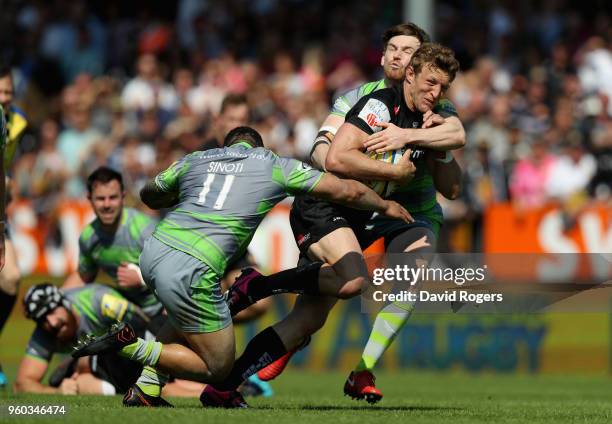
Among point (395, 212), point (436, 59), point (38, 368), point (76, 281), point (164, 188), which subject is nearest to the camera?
point (395, 212)

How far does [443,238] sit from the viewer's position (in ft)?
56.1

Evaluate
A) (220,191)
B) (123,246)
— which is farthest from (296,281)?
(123,246)

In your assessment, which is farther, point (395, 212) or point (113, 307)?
point (113, 307)

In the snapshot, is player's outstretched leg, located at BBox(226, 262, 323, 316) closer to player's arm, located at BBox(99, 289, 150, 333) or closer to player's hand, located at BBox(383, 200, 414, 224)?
player's hand, located at BBox(383, 200, 414, 224)

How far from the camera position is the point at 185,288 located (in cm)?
876

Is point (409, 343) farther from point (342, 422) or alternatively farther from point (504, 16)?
point (342, 422)

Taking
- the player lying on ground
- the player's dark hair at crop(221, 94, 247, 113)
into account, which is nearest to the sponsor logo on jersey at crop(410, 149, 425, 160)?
the player lying on ground

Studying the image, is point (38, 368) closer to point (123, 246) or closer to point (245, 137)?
point (123, 246)

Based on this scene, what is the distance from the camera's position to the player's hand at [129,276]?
435 inches

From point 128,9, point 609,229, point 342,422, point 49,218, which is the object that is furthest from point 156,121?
point 342,422

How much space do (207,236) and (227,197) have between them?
0.29 meters

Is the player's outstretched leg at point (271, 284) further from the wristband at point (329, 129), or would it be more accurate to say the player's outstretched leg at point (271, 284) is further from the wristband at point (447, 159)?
the wristband at point (447, 159)

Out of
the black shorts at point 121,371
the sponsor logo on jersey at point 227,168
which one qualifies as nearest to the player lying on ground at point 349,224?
the sponsor logo on jersey at point 227,168

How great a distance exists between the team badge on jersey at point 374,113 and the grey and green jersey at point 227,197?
29.6 inches
